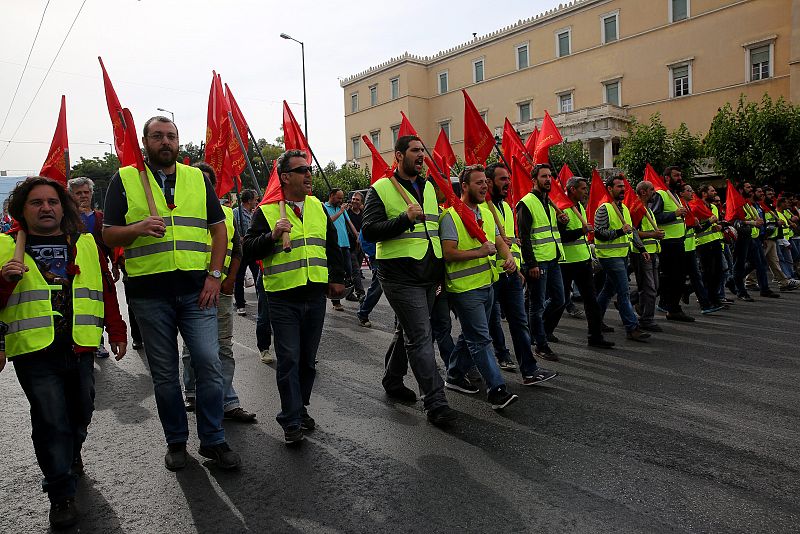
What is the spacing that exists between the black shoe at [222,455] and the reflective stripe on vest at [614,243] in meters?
5.15

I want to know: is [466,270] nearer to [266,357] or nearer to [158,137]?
[158,137]

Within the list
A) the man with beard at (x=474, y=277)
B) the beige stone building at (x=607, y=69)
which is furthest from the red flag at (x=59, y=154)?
the beige stone building at (x=607, y=69)

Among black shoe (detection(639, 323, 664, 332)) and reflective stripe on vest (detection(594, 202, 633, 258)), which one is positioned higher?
reflective stripe on vest (detection(594, 202, 633, 258))

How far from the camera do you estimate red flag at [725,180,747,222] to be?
10.6 meters

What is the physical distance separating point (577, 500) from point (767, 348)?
467cm

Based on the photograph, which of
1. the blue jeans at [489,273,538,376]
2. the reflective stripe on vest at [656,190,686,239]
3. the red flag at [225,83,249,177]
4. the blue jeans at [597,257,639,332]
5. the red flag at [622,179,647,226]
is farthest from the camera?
the reflective stripe on vest at [656,190,686,239]

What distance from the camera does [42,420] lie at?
127 inches

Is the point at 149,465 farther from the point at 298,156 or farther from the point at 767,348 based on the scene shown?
the point at 767,348

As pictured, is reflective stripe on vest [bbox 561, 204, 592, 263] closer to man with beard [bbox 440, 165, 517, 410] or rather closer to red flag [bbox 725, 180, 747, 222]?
man with beard [bbox 440, 165, 517, 410]

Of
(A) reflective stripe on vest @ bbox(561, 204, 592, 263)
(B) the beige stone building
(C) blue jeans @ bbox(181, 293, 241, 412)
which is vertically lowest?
(C) blue jeans @ bbox(181, 293, 241, 412)

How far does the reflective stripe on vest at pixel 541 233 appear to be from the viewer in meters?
6.32

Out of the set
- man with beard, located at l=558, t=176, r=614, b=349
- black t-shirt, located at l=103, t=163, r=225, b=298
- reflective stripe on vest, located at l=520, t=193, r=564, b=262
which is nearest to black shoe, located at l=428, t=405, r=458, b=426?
black t-shirt, located at l=103, t=163, r=225, b=298

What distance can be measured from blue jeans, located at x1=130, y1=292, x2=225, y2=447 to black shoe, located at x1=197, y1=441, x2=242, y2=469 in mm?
35

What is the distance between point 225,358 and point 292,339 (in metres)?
0.96
